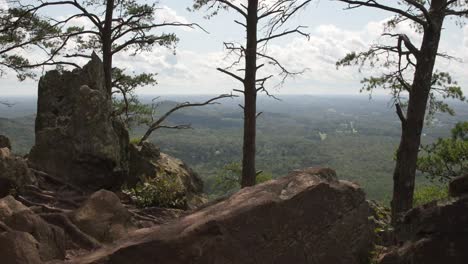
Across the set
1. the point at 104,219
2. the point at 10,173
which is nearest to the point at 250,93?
the point at 104,219

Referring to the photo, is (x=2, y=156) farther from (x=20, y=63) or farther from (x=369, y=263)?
(x=20, y=63)

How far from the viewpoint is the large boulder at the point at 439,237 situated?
245 inches

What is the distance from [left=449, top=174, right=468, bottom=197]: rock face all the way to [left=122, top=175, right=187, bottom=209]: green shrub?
842cm

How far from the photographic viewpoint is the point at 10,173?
11.4 meters

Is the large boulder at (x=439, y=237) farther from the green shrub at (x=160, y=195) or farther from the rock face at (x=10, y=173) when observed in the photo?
the rock face at (x=10, y=173)

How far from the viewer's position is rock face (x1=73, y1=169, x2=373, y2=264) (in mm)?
6527

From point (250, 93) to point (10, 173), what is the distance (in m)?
8.34

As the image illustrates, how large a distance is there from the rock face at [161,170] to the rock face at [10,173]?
3.85m

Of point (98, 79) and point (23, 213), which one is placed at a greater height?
point (98, 79)

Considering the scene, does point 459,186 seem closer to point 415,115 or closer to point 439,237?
point 439,237

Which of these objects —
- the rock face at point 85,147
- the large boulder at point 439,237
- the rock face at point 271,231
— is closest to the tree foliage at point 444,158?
the rock face at point 271,231

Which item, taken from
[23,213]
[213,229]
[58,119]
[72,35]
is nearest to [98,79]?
[58,119]

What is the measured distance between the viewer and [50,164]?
544 inches

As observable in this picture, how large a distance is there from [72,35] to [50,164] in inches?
313
